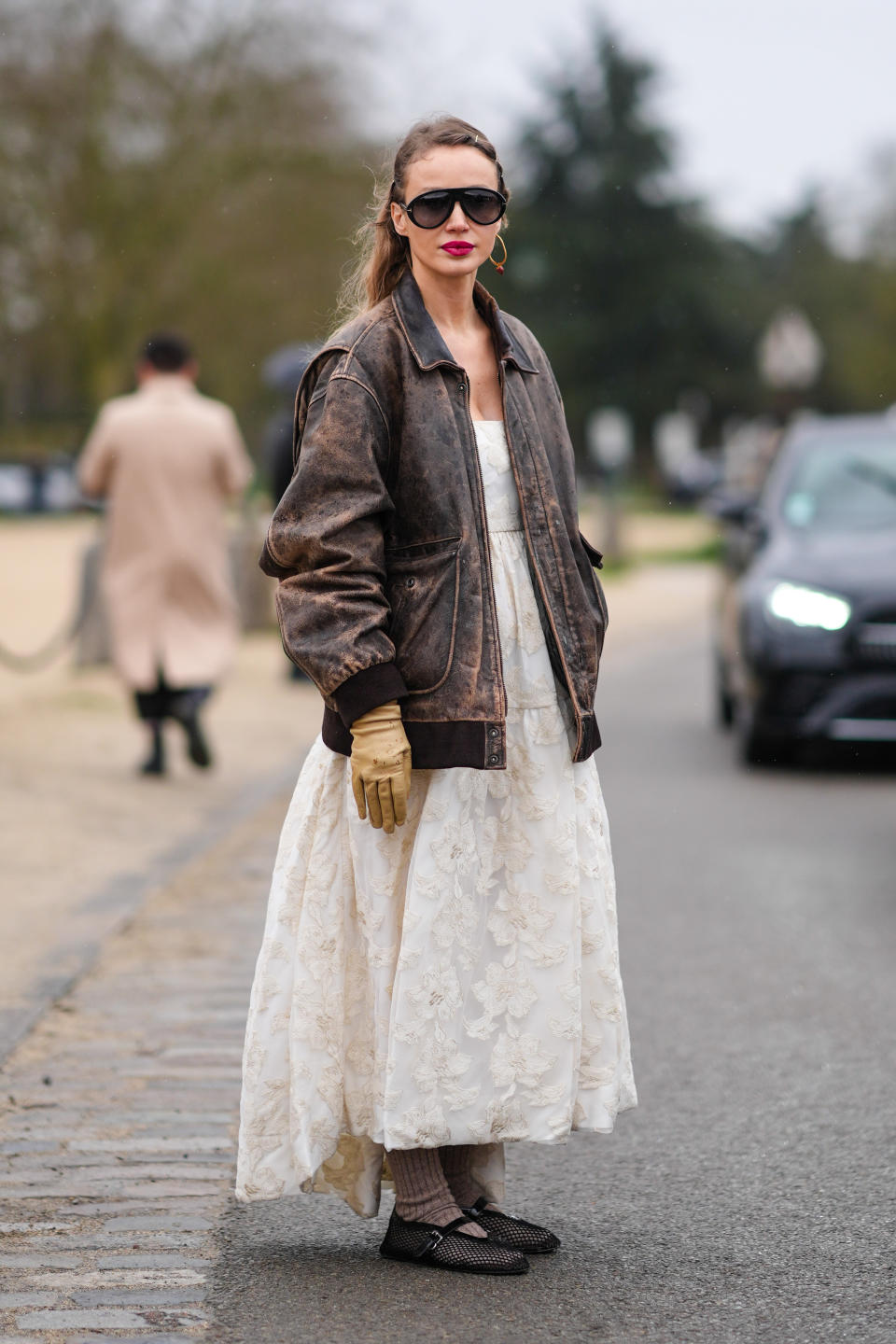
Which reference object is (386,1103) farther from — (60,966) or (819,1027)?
(60,966)

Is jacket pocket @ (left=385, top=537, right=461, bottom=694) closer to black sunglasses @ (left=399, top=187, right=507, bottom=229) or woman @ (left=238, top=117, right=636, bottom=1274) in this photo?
woman @ (left=238, top=117, right=636, bottom=1274)

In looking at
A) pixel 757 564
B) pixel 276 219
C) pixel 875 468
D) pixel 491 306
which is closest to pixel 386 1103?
pixel 491 306

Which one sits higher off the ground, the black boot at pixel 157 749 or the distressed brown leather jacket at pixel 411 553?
the distressed brown leather jacket at pixel 411 553

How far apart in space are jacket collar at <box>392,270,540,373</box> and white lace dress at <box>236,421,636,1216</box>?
14 centimetres

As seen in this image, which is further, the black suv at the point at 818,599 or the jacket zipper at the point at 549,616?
the black suv at the point at 818,599

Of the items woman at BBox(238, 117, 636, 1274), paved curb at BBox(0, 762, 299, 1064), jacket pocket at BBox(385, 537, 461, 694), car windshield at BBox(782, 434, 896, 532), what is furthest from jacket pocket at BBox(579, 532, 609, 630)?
car windshield at BBox(782, 434, 896, 532)

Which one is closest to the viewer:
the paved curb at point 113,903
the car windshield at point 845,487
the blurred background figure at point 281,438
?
the paved curb at point 113,903

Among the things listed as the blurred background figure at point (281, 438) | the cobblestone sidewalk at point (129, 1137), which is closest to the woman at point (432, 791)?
the cobblestone sidewalk at point (129, 1137)

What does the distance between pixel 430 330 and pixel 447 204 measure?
8.4 inches

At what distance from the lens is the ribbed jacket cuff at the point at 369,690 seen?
10.9 ft

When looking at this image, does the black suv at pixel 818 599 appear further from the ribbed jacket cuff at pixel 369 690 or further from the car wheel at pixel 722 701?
A: the ribbed jacket cuff at pixel 369 690

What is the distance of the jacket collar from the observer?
11.3 ft

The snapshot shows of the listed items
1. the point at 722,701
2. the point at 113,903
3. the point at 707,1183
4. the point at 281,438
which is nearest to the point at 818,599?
the point at 722,701

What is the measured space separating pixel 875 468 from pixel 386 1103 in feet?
24.7
